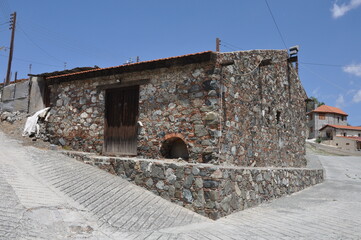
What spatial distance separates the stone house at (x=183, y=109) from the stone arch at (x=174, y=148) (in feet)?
0.09

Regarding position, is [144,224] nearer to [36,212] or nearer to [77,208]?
[77,208]

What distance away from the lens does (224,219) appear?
18.0ft

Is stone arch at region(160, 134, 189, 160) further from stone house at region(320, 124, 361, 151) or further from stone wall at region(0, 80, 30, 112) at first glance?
stone house at region(320, 124, 361, 151)

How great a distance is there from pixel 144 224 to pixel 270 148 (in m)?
6.26

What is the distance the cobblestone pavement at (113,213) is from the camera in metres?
4.13

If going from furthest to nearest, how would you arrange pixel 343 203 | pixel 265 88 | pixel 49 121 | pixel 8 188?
pixel 49 121, pixel 265 88, pixel 343 203, pixel 8 188

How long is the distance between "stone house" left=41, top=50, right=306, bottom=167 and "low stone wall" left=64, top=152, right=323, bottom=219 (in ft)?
2.88

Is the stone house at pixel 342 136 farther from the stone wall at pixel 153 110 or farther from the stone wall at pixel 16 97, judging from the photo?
the stone wall at pixel 16 97

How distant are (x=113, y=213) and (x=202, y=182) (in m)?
1.80

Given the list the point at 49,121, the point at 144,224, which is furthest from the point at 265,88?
the point at 49,121

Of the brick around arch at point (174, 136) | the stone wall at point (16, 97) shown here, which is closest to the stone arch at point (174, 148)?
the brick around arch at point (174, 136)

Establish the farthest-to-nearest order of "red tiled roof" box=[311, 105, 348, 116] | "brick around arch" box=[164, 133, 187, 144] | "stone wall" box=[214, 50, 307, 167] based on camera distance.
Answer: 1. "red tiled roof" box=[311, 105, 348, 116]
2. "stone wall" box=[214, 50, 307, 167]
3. "brick around arch" box=[164, 133, 187, 144]

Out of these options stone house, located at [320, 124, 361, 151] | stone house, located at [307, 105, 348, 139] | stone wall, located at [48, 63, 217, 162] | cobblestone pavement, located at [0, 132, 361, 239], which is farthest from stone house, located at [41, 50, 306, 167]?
stone house, located at [307, 105, 348, 139]

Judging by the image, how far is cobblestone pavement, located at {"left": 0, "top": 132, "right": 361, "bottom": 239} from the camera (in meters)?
4.13
